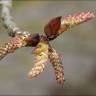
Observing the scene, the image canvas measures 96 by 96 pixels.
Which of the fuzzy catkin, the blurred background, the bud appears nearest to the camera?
the fuzzy catkin

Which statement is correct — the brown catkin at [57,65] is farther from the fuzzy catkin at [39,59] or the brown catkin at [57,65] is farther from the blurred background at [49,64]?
the blurred background at [49,64]

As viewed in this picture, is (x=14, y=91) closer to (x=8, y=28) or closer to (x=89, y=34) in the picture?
(x=89, y=34)

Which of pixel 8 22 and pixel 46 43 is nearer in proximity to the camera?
pixel 46 43

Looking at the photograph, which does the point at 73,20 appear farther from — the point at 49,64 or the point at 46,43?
the point at 49,64

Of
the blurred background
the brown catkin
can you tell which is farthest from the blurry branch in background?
the blurred background

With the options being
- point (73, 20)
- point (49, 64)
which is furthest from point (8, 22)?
point (49, 64)

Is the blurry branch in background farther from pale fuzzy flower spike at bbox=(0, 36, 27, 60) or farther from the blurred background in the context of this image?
the blurred background

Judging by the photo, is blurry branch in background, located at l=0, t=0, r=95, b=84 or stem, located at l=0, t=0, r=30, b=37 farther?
stem, located at l=0, t=0, r=30, b=37

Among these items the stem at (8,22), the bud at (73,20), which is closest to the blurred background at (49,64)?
the stem at (8,22)
